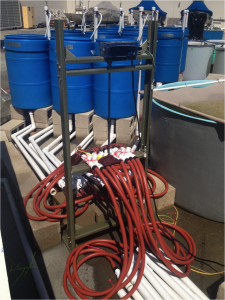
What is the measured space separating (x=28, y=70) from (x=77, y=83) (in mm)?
814

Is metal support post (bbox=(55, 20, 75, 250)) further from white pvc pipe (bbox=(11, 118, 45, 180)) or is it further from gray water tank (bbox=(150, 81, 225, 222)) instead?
gray water tank (bbox=(150, 81, 225, 222))

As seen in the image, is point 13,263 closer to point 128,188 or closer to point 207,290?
point 128,188

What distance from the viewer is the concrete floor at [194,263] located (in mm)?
2189

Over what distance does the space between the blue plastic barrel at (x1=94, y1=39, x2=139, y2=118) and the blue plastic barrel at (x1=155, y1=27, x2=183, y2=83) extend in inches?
68.0

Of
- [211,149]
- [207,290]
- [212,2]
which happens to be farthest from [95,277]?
[212,2]

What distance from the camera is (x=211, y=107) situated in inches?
122

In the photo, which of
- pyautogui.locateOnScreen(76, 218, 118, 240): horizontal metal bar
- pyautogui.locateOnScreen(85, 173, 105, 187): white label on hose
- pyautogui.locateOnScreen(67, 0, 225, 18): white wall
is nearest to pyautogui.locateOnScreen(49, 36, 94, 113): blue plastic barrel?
pyautogui.locateOnScreen(85, 173, 105, 187): white label on hose

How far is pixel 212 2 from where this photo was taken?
27.6m

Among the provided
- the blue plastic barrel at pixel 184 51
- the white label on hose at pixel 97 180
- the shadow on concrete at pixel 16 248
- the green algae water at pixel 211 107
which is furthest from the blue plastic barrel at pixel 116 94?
the blue plastic barrel at pixel 184 51

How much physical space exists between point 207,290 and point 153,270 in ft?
1.49

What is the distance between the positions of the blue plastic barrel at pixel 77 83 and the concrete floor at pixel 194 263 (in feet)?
7.40

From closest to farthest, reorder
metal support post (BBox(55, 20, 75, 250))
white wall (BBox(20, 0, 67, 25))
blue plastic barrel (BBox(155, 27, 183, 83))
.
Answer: metal support post (BBox(55, 20, 75, 250))
blue plastic barrel (BBox(155, 27, 183, 83))
white wall (BBox(20, 0, 67, 25))

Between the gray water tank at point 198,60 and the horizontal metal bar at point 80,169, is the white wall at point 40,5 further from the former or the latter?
the horizontal metal bar at point 80,169

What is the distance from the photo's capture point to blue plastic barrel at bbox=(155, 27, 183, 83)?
5.45 metres
